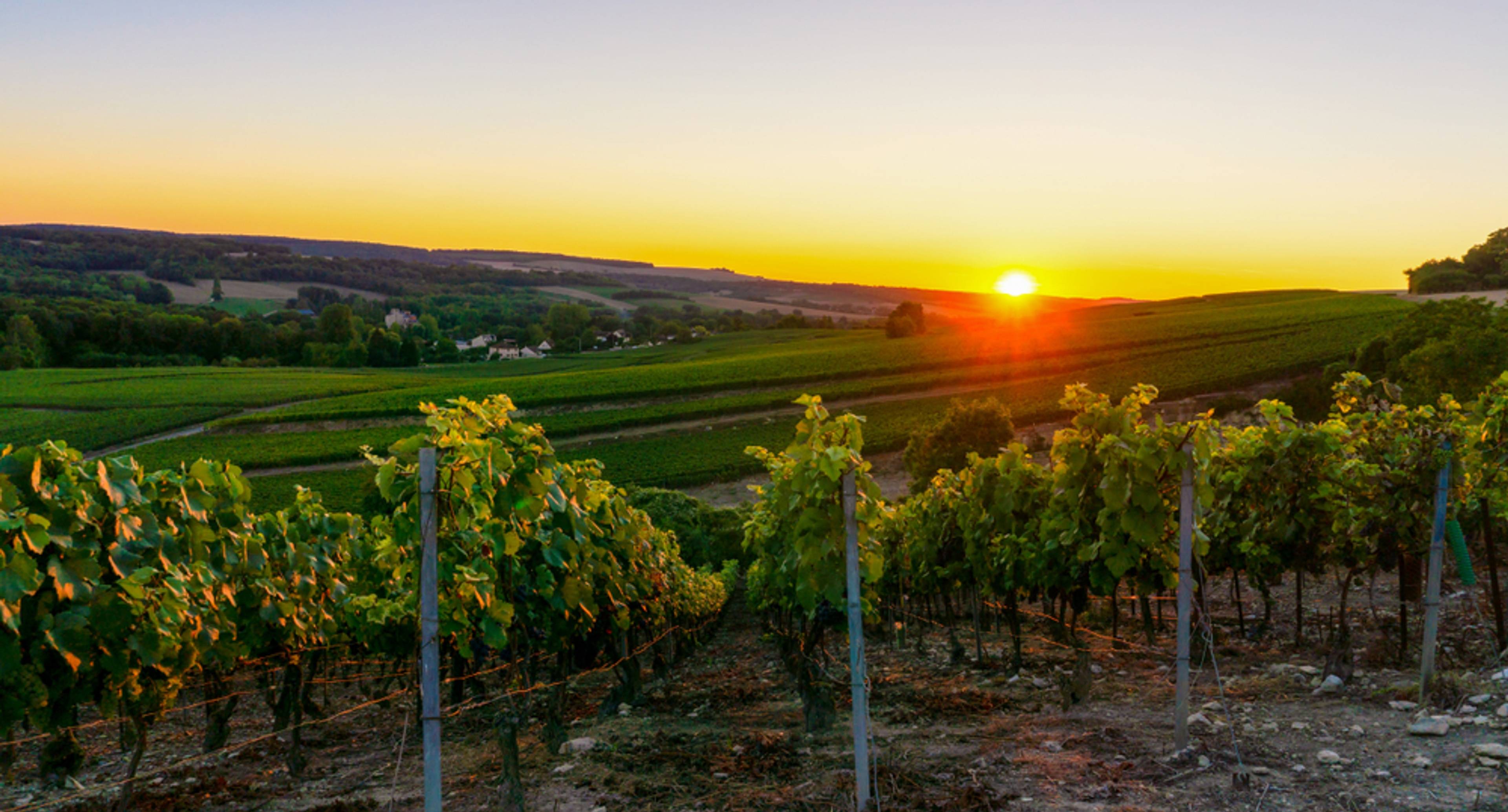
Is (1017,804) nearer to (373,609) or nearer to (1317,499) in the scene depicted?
(373,609)

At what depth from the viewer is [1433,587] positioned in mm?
6422

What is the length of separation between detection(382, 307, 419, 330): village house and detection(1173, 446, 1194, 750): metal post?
124 meters

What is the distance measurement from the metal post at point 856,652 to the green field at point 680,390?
38086 millimetres

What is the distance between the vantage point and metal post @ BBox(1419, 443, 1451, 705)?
639 centimetres

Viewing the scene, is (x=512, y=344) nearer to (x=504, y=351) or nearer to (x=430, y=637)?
(x=504, y=351)

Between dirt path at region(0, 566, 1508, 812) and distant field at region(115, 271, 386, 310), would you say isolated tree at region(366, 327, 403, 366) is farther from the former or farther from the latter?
dirt path at region(0, 566, 1508, 812)

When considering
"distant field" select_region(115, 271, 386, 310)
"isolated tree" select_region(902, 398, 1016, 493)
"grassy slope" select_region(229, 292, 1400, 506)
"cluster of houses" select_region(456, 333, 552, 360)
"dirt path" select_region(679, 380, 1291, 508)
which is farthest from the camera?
"distant field" select_region(115, 271, 386, 310)

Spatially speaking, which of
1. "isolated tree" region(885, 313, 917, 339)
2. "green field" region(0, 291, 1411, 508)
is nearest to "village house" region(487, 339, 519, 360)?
"green field" region(0, 291, 1411, 508)

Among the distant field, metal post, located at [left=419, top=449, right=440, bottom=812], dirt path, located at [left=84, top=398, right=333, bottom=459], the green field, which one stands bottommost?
dirt path, located at [left=84, top=398, right=333, bottom=459]

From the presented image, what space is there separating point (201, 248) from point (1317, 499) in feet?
600

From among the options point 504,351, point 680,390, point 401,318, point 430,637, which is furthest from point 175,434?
point 401,318

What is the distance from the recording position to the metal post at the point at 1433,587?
6395 mm

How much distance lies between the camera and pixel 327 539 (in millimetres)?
9203

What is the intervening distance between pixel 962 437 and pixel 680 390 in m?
30.2
